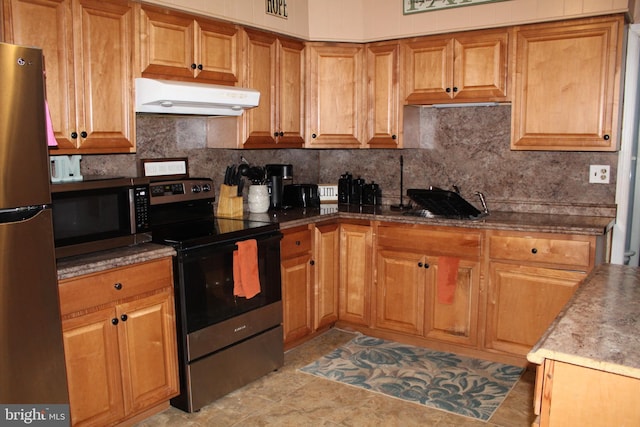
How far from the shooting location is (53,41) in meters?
2.52

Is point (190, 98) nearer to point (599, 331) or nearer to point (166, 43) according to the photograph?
point (166, 43)

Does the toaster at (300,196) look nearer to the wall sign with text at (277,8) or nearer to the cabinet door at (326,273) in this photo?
the cabinet door at (326,273)

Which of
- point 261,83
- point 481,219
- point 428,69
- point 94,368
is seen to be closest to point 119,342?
point 94,368

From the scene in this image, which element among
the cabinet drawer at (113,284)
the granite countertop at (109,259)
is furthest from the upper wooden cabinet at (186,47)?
the cabinet drawer at (113,284)

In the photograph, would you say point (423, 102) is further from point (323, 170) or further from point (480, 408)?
point (480, 408)

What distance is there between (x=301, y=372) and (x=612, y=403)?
2218 mm

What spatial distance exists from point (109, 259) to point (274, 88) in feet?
5.71

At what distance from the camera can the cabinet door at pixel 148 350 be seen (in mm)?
2582

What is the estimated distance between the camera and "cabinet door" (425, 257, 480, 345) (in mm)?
3494

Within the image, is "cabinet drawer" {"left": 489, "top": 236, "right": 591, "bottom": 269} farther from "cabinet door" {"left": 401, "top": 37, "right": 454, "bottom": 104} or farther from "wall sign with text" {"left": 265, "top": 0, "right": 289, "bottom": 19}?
"wall sign with text" {"left": 265, "top": 0, "right": 289, "bottom": 19}

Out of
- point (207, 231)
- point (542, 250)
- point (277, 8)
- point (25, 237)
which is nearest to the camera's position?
point (25, 237)

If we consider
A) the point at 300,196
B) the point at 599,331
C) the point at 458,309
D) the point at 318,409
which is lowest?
the point at 318,409

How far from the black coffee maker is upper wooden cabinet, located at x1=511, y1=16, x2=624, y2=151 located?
156 centimetres

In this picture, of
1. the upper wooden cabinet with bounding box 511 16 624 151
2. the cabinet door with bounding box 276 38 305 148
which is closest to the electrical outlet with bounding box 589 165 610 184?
the upper wooden cabinet with bounding box 511 16 624 151
